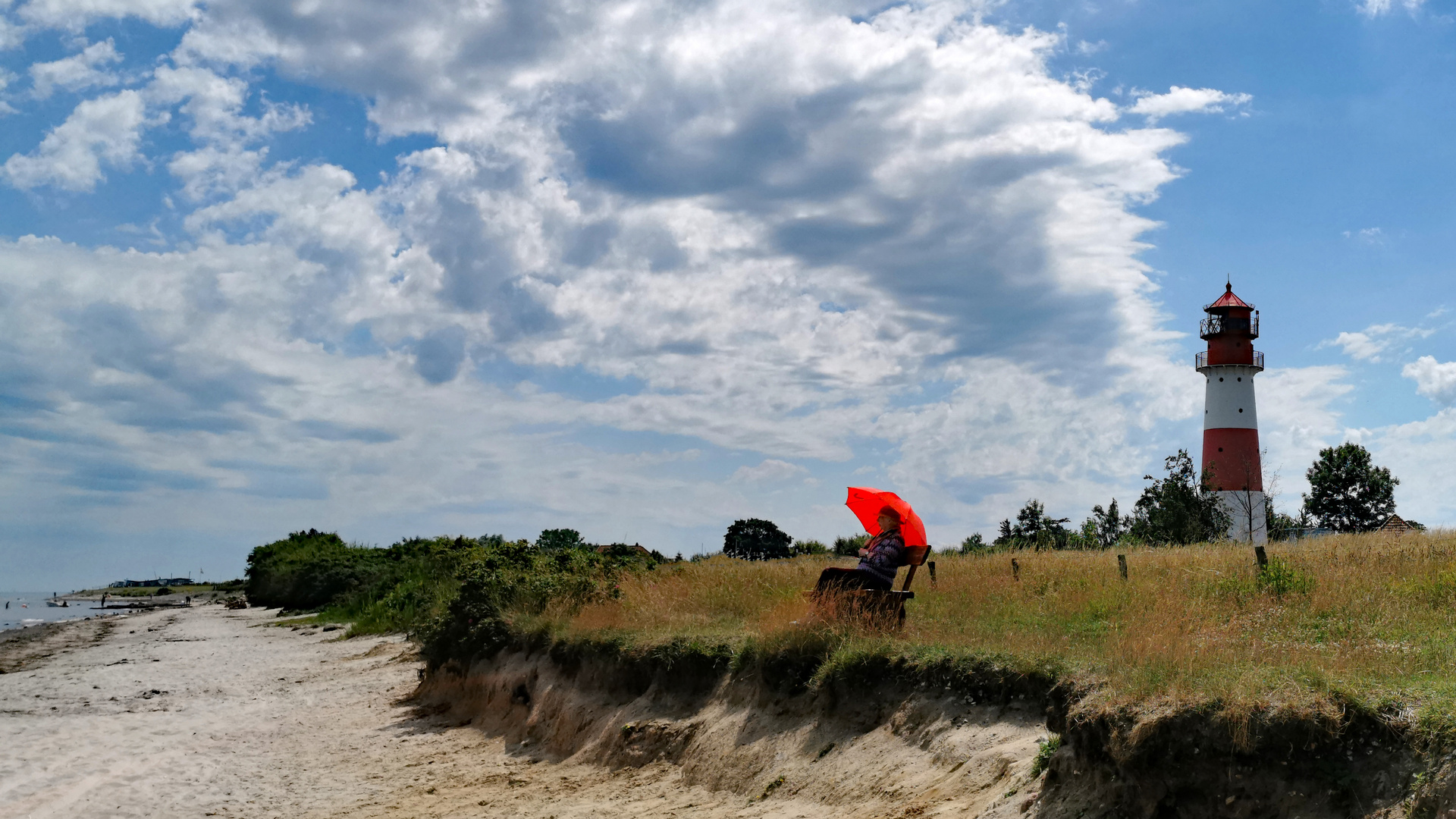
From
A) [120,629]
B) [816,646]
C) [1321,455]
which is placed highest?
[1321,455]

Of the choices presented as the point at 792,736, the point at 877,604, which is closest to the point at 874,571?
the point at 877,604

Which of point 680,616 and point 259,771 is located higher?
point 680,616

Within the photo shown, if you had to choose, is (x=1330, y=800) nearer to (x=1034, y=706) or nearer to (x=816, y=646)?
(x=1034, y=706)

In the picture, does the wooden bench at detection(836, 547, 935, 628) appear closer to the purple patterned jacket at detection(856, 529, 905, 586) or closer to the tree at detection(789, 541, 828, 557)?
the purple patterned jacket at detection(856, 529, 905, 586)

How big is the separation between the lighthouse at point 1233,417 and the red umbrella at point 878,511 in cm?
3244

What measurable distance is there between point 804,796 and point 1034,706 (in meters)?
2.13

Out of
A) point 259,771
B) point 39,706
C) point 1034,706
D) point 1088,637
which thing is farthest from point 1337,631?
point 39,706

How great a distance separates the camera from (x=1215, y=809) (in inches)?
225

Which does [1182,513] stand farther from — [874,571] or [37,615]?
[37,615]

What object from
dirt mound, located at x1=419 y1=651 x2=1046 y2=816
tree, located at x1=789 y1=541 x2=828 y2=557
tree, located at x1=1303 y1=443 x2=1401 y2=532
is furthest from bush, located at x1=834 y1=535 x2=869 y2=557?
tree, located at x1=1303 y1=443 x2=1401 y2=532

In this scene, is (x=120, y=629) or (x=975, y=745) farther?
(x=120, y=629)

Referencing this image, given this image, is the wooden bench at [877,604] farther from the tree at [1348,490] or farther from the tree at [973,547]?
the tree at [1348,490]

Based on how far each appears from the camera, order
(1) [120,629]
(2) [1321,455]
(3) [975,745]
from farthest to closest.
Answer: (2) [1321,455] < (1) [120,629] < (3) [975,745]

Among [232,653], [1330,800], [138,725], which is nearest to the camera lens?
[1330,800]
